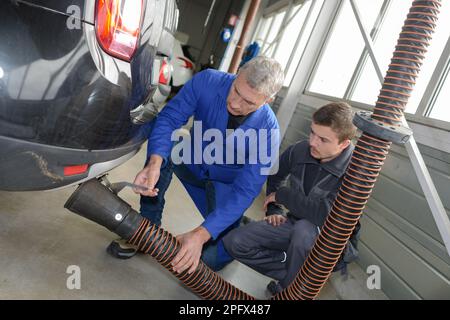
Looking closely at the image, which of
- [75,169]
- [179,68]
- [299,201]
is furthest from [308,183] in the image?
[179,68]

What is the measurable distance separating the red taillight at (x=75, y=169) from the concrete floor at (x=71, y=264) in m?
0.53

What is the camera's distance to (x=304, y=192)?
6.97ft

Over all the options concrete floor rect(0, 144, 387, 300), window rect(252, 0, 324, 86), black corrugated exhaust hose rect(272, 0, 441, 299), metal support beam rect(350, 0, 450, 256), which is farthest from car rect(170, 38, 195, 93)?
black corrugated exhaust hose rect(272, 0, 441, 299)

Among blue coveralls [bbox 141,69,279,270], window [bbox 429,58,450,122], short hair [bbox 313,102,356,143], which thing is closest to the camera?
blue coveralls [bbox 141,69,279,270]

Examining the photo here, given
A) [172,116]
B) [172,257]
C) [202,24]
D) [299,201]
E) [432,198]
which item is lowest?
[172,257]

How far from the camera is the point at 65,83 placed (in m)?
1.15

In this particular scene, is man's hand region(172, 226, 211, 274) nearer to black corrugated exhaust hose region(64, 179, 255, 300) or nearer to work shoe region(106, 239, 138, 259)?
black corrugated exhaust hose region(64, 179, 255, 300)

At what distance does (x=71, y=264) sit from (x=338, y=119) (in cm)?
149

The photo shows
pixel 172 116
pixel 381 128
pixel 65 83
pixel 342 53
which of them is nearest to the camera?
pixel 65 83

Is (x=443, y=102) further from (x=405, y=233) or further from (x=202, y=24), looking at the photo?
(x=202, y=24)

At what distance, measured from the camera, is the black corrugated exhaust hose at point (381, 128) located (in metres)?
1.25

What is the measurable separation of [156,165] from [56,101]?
0.73m

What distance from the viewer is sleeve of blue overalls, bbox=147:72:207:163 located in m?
1.91

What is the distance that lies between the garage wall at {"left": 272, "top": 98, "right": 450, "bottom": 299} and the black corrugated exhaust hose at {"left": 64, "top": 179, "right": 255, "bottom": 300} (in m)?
1.03
